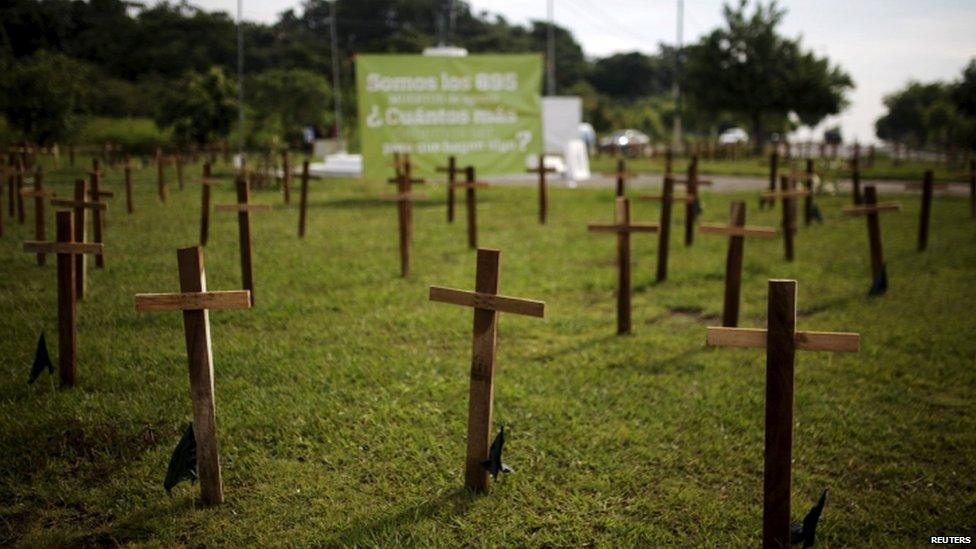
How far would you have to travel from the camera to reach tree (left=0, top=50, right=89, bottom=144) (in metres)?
14.3

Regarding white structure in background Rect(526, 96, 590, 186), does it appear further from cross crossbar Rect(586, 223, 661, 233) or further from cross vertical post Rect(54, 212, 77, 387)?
cross vertical post Rect(54, 212, 77, 387)

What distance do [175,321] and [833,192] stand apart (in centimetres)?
2065

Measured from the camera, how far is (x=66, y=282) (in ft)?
17.5

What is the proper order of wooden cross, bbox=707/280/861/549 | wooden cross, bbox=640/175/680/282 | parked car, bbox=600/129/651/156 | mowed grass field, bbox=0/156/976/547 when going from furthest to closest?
parked car, bbox=600/129/651/156 < wooden cross, bbox=640/175/680/282 < mowed grass field, bbox=0/156/976/547 < wooden cross, bbox=707/280/861/549

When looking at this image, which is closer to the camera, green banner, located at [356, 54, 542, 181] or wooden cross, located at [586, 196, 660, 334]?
wooden cross, located at [586, 196, 660, 334]

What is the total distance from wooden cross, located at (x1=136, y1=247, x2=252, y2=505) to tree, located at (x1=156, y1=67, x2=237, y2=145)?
109 feet

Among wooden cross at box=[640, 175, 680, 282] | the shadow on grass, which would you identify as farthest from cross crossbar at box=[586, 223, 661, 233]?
the shadow on grass

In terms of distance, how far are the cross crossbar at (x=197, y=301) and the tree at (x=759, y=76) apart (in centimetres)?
4833

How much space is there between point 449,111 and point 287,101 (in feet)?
97.7

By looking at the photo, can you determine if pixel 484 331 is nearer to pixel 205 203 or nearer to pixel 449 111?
pixel 205 203

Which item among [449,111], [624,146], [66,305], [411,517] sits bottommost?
[411,517]

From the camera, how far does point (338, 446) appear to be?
4.77 meters

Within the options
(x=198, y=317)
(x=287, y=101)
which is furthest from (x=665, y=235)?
(x=287, y=101)

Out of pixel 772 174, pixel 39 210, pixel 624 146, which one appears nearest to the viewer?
pixel 39 210
